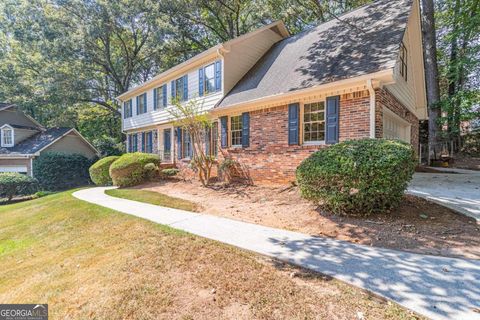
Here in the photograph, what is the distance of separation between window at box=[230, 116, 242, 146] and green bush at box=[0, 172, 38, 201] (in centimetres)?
1377

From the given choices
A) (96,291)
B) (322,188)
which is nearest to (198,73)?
(322,188)

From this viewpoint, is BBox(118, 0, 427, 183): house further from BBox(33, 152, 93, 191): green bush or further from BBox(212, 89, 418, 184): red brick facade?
BBox(33, 152, 93, 191): green bush

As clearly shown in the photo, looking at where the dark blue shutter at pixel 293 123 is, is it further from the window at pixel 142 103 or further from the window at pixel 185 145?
the window at pixel 142 103

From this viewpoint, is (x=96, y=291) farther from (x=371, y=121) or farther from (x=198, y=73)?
(x=198, y=73)

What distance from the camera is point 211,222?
17.6 feet

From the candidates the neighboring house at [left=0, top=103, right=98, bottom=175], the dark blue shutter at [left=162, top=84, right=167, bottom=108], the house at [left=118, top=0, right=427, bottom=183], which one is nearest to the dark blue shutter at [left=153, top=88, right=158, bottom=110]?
the dark blue shutter at [left=162, top=84, right=167, bottom=108]

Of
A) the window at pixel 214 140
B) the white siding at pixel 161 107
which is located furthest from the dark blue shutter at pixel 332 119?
the window at pixel 214 140

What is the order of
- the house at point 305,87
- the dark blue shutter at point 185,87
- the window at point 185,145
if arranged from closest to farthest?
the house at point 305,87 → the dark blue shutter at point 185,87 → the window at point 185,145

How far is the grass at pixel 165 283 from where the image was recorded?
8.00ft

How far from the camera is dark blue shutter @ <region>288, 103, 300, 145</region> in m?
8.13

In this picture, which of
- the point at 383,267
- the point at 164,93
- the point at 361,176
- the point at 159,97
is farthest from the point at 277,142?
the point at 159,97

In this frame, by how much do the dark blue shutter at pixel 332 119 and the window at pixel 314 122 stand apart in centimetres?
33

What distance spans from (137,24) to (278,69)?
15.5 metres

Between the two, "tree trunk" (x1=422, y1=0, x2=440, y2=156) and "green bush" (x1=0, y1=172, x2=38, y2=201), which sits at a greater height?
"tree trunk" (x1=422, y1=0, x2=440, y2=156)
